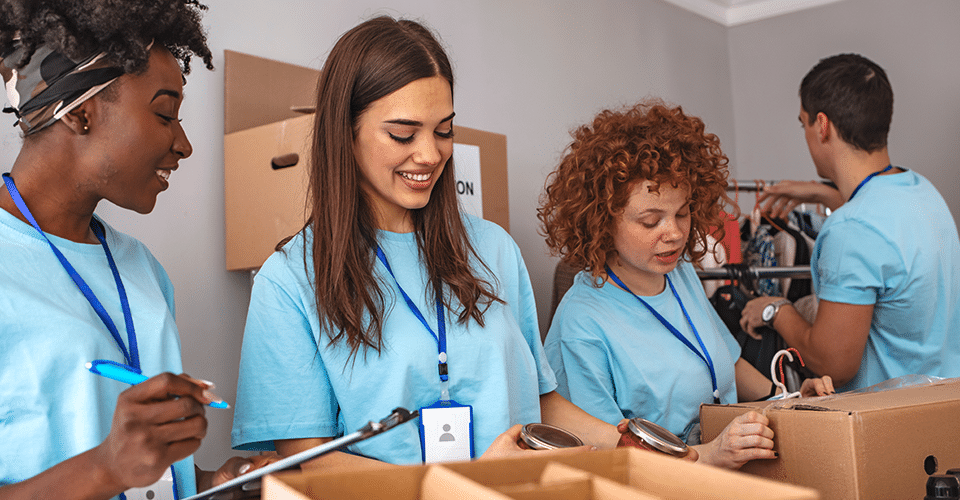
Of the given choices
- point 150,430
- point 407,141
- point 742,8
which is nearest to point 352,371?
point 407,141

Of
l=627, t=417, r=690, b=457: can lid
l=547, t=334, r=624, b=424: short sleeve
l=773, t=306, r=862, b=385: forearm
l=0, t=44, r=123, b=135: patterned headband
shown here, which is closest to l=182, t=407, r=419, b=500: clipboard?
l=627, t=417, r=690, b=457: can lid

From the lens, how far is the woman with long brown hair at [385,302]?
4.57 feet

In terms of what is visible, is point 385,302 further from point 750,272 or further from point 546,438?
point 750,272

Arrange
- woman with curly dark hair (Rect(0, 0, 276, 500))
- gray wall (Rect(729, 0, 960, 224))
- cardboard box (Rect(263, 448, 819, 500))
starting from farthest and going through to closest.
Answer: gray wall (Rect(729, 0, 960, 224))
woman with curly dark hair (Rect(0, 0, 276, 500))
cardboard box (Rect(263, 448, 819, 500))

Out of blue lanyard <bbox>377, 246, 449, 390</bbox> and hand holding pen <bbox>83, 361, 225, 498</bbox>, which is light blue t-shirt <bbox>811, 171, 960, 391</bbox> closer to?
blue lanyard <bbox>377, 246, 449, 390</bbox>

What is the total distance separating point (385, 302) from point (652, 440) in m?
0.55

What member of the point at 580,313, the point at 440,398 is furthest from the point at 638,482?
the point at 580,313

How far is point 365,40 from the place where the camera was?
1.49 meters

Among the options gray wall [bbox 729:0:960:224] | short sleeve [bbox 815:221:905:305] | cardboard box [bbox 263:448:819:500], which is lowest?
cardboard box [bbox 263:448:819:500]

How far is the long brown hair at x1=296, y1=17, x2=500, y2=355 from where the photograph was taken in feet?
4.60

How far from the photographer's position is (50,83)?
3.77ft

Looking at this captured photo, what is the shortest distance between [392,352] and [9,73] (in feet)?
2.46

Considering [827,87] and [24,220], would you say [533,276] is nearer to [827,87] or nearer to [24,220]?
[827,87]

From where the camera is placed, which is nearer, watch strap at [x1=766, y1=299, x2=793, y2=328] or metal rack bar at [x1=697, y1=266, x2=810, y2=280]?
watch strap at [x1=766, y1=299, x2=793, y2=328]
